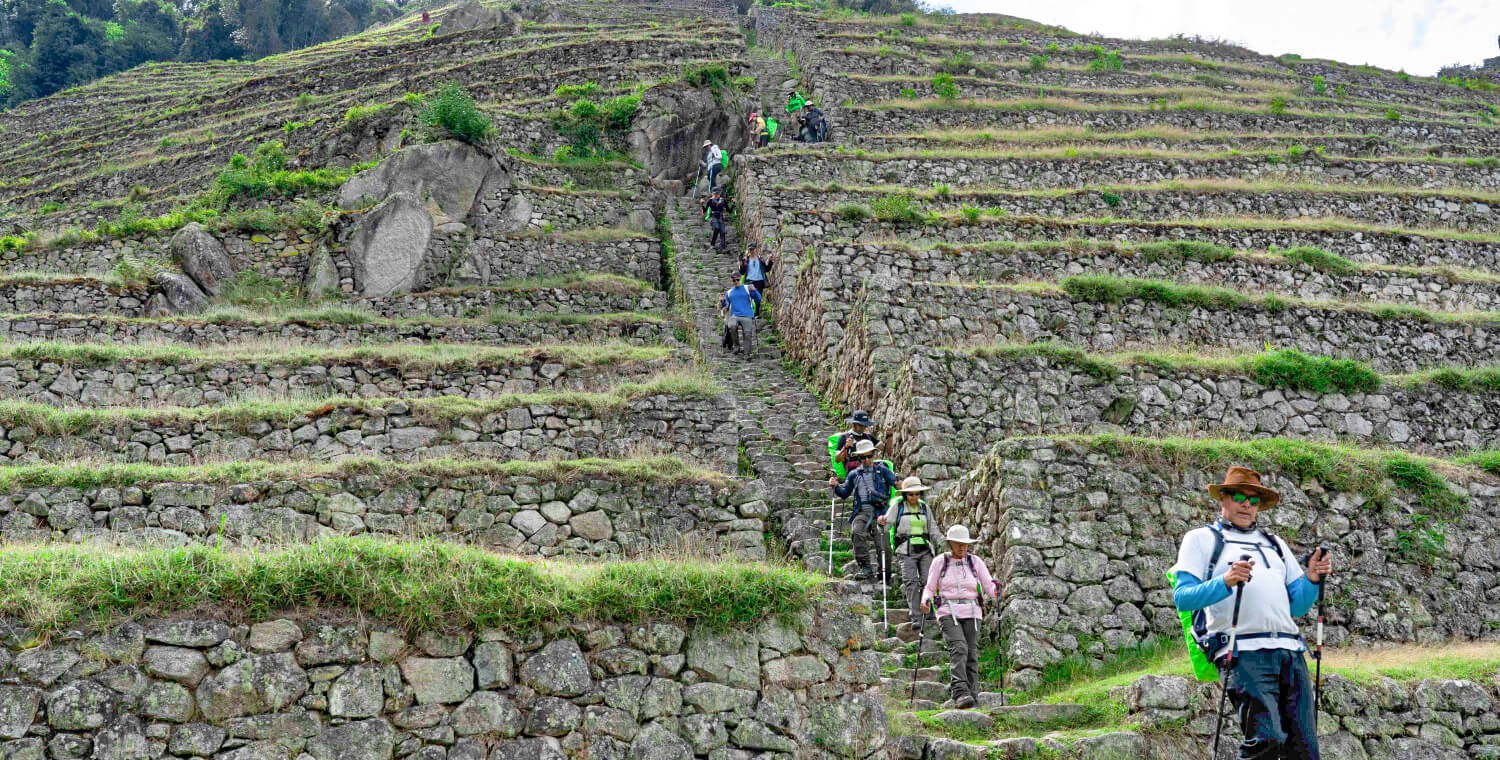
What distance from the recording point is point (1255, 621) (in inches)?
248

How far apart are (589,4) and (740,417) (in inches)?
1836

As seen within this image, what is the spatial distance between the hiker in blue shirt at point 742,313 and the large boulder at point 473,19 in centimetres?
3136

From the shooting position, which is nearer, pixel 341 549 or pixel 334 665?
pixel 334 665

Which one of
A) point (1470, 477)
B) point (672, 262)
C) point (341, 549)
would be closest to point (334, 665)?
point (341, 549)

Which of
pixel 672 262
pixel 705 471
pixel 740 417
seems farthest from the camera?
pixel 672 262

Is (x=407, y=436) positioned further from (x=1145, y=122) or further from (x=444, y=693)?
(x=1145, y=122)

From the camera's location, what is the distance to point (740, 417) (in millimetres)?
15227

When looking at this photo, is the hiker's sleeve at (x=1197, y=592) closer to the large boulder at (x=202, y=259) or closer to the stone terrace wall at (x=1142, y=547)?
the stone terrace wall at (x=1142, y=547)

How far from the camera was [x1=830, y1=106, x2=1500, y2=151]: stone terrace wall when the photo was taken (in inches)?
1184

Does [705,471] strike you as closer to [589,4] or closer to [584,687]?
[584,687]

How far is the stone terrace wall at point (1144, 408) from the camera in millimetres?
13344

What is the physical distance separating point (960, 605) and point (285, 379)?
1157cm

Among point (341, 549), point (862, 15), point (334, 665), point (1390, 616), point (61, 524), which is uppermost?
point (862, 15)

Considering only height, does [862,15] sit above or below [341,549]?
above
